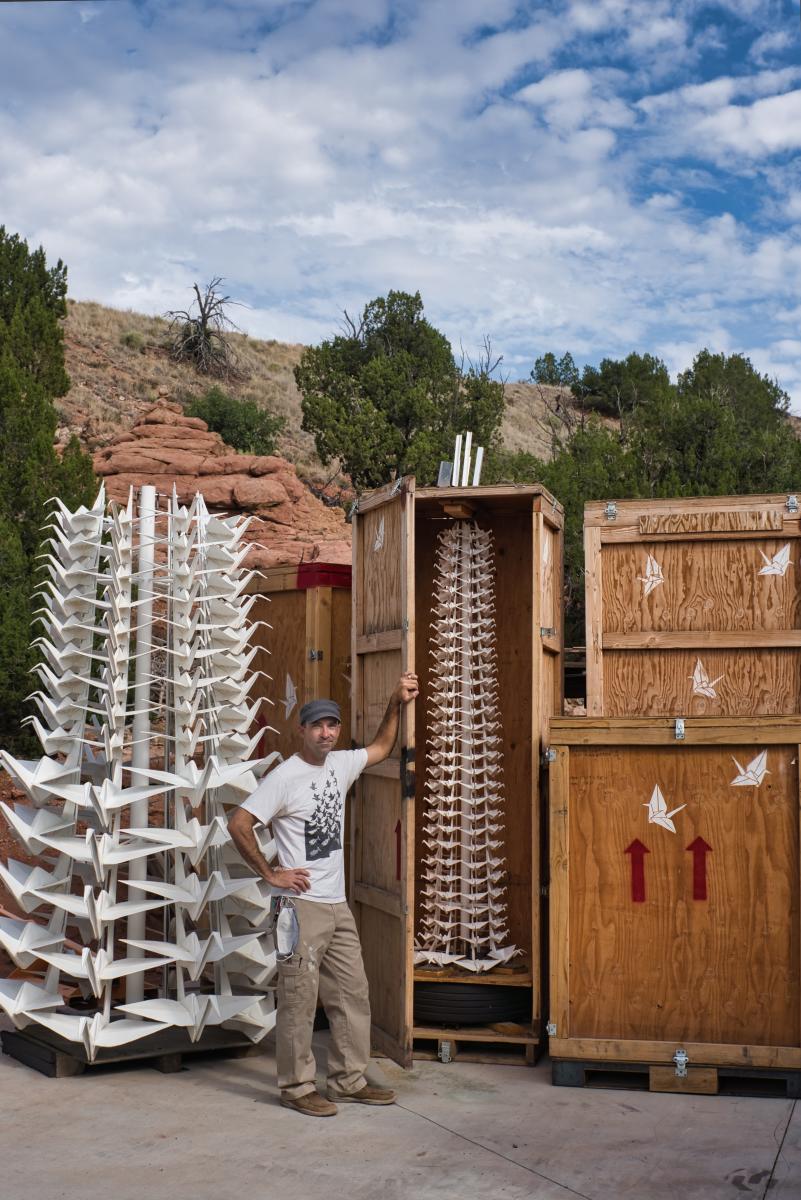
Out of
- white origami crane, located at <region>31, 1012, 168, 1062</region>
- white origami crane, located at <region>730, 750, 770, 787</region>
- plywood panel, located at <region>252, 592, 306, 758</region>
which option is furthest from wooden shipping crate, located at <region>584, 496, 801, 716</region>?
white origami crane, located at <region>31, 1012, 168, 1062</region>

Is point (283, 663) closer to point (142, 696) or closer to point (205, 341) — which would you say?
point (142, 696)

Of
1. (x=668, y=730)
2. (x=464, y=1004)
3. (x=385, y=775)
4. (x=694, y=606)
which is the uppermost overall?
(x=694, y=606)

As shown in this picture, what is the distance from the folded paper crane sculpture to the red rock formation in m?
17.6

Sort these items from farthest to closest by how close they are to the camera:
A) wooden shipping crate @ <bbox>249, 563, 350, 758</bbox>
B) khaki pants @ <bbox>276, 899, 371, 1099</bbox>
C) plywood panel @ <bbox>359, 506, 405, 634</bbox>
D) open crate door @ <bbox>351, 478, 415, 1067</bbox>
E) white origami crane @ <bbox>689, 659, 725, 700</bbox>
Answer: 1. wooden shipping crate @ <bbox>249, 563, 350, 758</bbox>
2. white origami crane @ <bbox>689, 659, 725, 700</bbox>
3. plywood panel @ <bbox>359, 506, 405, 634</bbox>
4. open crate door @ <bbox>351, 478, 415, 1067</bbox>
5. khaki pants @ <bbox>276, 899, 371, 1099</bbox>

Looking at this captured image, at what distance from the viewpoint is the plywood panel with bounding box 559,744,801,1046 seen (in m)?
6.10

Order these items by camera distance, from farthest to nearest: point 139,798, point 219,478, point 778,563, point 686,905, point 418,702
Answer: point 219,478, point 418,702, point 778,563, point 139,798, point 686,905

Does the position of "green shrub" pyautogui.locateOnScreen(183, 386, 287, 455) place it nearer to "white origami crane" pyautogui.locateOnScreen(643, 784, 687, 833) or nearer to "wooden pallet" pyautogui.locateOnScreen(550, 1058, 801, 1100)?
"white origami crane" pyautogui.locateOnScreen(643, 784, 687, 833)

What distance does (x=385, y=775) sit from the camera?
6859mm

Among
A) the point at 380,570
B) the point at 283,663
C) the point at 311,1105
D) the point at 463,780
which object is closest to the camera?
the point at 311,1105

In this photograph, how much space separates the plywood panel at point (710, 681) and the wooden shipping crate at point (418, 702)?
40 cm

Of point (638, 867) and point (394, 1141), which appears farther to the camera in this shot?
point (638, 867)

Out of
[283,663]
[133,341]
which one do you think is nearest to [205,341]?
[133,341]

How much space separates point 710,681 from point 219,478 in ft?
74.7

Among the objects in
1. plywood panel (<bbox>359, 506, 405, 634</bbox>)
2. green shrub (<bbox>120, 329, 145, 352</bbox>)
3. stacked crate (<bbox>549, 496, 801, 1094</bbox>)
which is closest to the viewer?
stacked crate (<bbox>549, 496, 801, 1094</bbox>)
